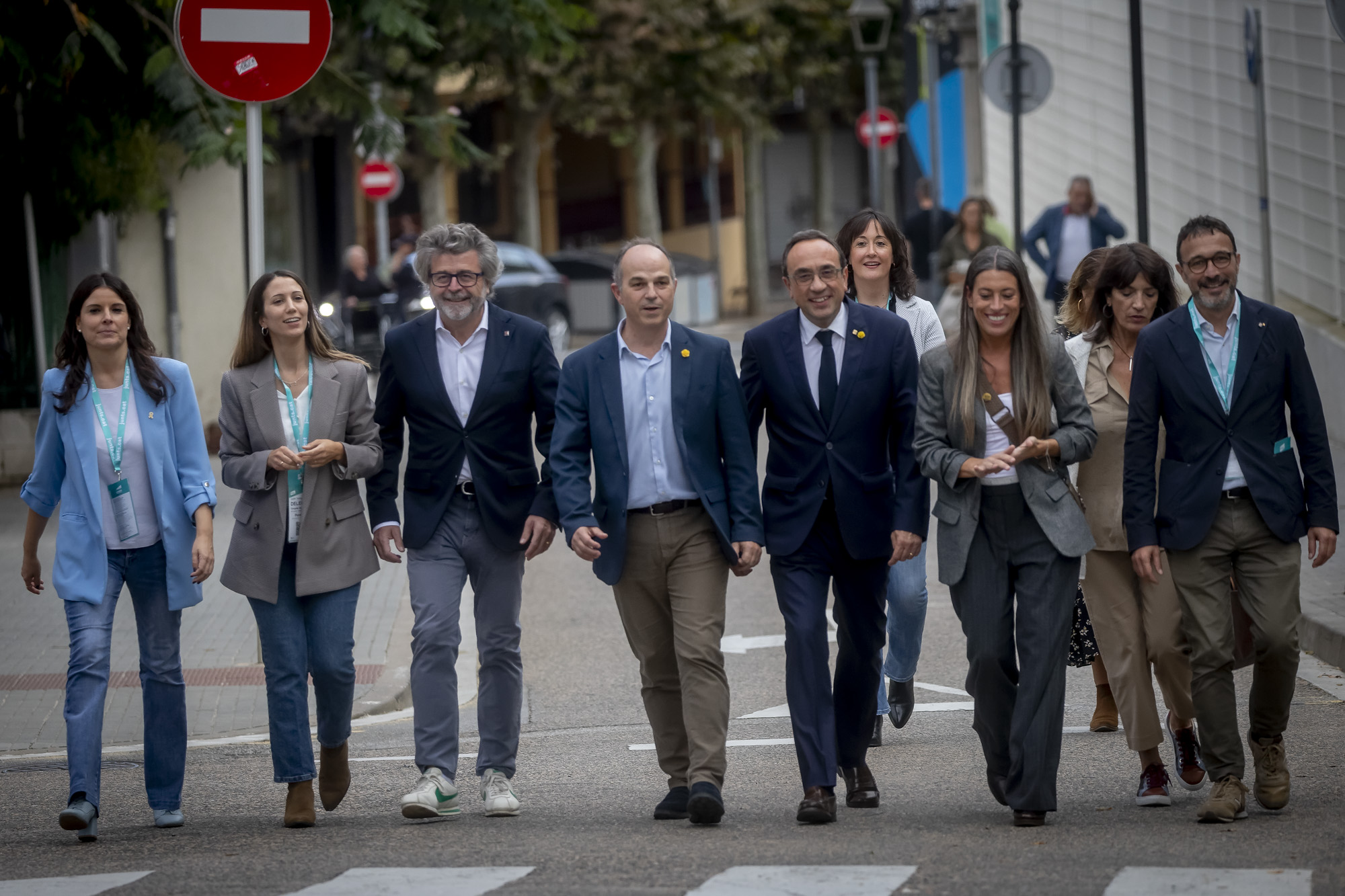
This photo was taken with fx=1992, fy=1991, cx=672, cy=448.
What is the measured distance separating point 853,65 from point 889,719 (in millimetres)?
43456

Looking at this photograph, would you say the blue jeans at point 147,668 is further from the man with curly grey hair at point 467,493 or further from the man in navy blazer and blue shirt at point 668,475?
the man in navy blazer and blue shirt at point 668,475

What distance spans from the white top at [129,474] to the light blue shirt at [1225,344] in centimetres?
359

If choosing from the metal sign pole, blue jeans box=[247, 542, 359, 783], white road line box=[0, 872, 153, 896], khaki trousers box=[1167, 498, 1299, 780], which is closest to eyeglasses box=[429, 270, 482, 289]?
blue jeans box=[247, 542, 359, 783]

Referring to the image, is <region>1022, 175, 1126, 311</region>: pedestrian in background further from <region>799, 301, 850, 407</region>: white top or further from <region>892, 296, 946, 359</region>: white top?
<region>799, 301, 850, 407</region>: white top

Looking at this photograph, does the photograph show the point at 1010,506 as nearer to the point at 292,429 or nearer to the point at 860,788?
the point at 860,788

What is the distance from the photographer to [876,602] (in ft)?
21.9

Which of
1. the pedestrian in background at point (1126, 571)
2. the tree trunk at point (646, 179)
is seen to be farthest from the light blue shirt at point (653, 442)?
the tree trunk at point (646, 179)

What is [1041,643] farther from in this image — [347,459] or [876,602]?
[347,459]

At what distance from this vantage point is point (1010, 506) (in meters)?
6.34

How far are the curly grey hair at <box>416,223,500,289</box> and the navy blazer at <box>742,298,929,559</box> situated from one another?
971 mm

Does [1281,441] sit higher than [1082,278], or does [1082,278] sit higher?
[1082,278]

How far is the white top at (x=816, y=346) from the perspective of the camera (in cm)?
661

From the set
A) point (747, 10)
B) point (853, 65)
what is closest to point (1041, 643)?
point (747, 10)

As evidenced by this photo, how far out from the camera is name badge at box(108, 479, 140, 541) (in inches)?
268
